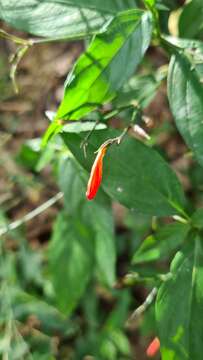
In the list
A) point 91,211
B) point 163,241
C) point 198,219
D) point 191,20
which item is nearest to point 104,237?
point 91,211

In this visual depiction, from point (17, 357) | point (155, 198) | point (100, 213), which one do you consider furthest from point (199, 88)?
point (17, 357)

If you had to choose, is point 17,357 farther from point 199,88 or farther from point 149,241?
point 199,88

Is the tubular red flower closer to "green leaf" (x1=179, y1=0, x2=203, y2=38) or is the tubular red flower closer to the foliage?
the foliage

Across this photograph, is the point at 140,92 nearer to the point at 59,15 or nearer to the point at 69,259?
the point at 59,15

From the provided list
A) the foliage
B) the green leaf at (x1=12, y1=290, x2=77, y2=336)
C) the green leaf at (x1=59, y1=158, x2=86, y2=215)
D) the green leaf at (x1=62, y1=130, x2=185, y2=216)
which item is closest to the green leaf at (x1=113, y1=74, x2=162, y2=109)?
the foliage

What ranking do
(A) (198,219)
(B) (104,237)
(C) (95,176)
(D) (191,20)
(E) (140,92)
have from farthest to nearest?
1. (B) (104,237)
2. (E) (140,92)
3. (D) (191,20)
4. (A) (198,219)
5. (C) (95,176)

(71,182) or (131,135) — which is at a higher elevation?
(131,135)
